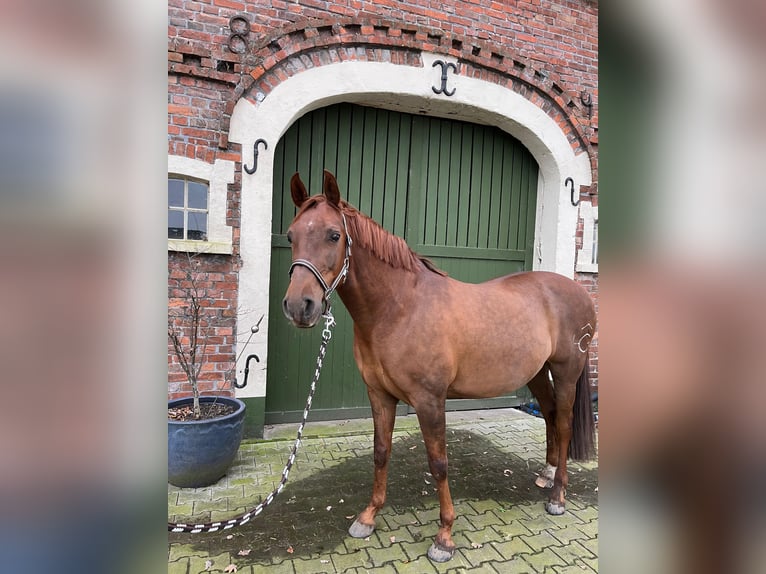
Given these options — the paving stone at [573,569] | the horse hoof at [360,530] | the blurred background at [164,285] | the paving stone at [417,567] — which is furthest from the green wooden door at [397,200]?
the blurred background at [164,285]

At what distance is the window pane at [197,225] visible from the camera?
3666mm

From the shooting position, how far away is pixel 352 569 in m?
2.29

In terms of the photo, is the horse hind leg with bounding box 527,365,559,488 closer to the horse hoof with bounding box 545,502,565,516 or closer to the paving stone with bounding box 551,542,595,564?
the horse hoof with bounding box 545,502,565,516

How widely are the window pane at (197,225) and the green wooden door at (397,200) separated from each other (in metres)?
0.64

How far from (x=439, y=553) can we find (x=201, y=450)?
5.42 ft

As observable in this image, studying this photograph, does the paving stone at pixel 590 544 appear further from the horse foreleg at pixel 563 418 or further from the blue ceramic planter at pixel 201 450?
the blue ceramic planter at pixel 201 450

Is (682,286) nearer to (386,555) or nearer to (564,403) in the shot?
(386,555)

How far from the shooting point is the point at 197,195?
3684mm

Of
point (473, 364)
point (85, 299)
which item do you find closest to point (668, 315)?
point (85, 299)

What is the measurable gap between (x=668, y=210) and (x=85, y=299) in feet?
1.60

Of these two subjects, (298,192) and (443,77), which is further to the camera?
(443,77)

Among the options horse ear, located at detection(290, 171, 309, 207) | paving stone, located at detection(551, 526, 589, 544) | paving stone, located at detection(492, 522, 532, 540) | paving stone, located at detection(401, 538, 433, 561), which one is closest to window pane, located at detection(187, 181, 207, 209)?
horse ear, located at detection(290, 171, 309, 207)

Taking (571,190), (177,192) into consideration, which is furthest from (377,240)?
(571,190)

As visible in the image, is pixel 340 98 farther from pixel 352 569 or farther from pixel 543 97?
pixel 352 569
